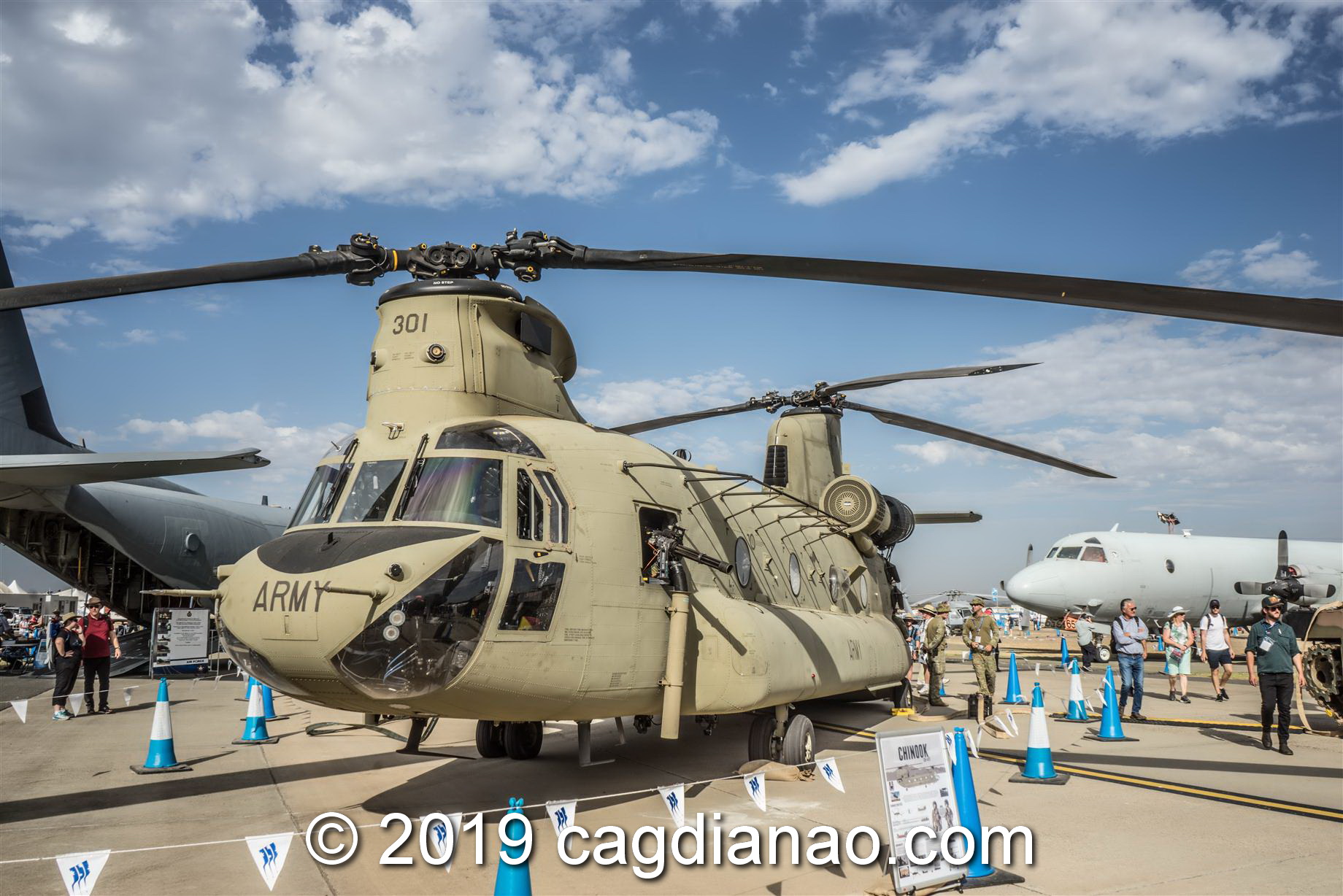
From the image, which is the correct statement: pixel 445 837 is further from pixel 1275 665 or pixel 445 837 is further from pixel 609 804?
pixel 1275 665

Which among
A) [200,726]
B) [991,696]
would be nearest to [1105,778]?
[991,696]

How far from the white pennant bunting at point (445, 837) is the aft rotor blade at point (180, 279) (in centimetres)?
449

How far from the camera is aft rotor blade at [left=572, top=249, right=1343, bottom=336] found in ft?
19.9

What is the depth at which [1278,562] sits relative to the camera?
27031 millimetres

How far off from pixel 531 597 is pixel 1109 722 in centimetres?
886

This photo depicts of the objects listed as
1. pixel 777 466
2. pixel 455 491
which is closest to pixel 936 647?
pixel 777 466

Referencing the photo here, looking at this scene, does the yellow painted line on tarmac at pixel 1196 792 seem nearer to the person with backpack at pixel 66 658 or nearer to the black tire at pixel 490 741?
the black tire at pixel 490 741

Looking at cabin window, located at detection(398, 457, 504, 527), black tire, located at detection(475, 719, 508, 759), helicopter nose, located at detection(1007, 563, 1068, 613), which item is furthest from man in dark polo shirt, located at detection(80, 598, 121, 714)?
helicopter nose, located at detection(1007, 563, 1068, 613)

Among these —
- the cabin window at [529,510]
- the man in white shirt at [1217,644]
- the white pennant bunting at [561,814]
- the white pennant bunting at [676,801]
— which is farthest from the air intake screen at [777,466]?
the man in white shirt at [1217,644]

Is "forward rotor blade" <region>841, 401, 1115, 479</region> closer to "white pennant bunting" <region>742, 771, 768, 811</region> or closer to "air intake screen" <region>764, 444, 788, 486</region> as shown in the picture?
"air intake screen" <region>764, 444, 788, 486</region>

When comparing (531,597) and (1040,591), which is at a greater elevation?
(531,597)

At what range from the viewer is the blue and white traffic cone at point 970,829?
5672 mm

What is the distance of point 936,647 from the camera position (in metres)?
15.0

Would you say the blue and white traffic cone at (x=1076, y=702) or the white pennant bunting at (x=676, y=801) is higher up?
the white pennant bunting at (x=676, y=801)
